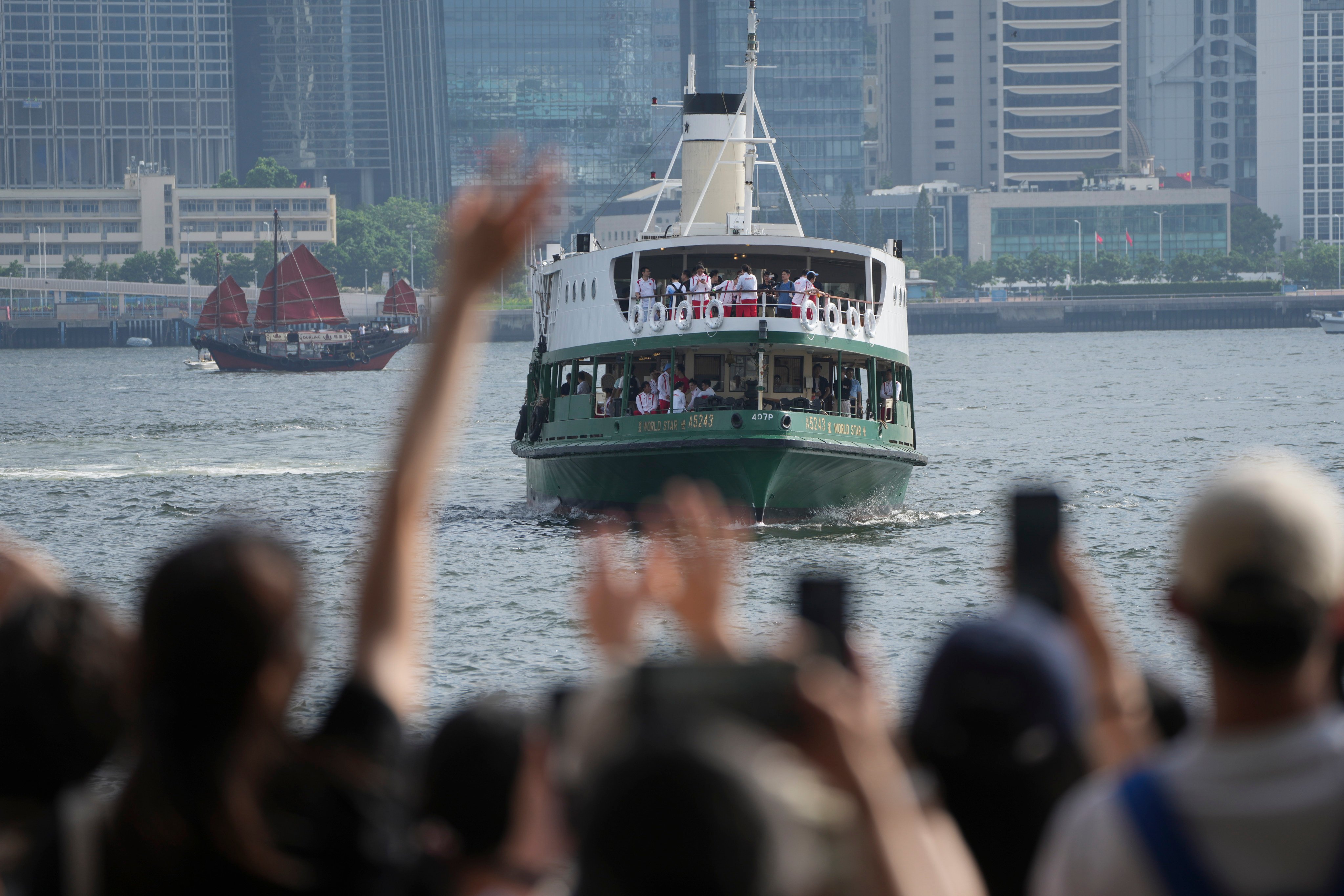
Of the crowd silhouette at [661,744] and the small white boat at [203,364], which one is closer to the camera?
the crowd silhouette at [661,744]

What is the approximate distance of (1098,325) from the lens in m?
166

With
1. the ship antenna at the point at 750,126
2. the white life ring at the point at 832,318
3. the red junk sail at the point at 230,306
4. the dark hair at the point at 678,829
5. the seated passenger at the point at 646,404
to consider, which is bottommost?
the seated passenger at the point at 646,404

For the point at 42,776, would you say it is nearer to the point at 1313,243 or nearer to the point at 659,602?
the point at 659,602

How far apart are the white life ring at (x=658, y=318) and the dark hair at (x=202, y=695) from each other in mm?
23370

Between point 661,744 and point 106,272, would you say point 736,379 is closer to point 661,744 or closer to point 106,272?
point 661,744

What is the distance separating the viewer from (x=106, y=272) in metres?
183

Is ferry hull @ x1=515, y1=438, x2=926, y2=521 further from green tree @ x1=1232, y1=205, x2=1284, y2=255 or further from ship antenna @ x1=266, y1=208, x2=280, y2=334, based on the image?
green tree @ x1=1232, y1=205, x2=1284, y2=255

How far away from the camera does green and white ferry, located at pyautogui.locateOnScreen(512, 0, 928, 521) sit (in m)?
25.4

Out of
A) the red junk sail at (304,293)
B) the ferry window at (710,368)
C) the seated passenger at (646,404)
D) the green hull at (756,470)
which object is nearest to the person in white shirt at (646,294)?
the seated passenger at (646,404)

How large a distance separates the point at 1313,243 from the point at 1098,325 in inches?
1350

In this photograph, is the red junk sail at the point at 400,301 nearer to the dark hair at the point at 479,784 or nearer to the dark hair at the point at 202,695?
the dark hair at the point at 479,784

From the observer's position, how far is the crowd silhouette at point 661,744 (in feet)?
8.13

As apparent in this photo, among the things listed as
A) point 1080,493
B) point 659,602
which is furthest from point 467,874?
point 1080,493

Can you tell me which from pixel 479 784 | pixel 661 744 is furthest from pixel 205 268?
A: pixel 661 744
